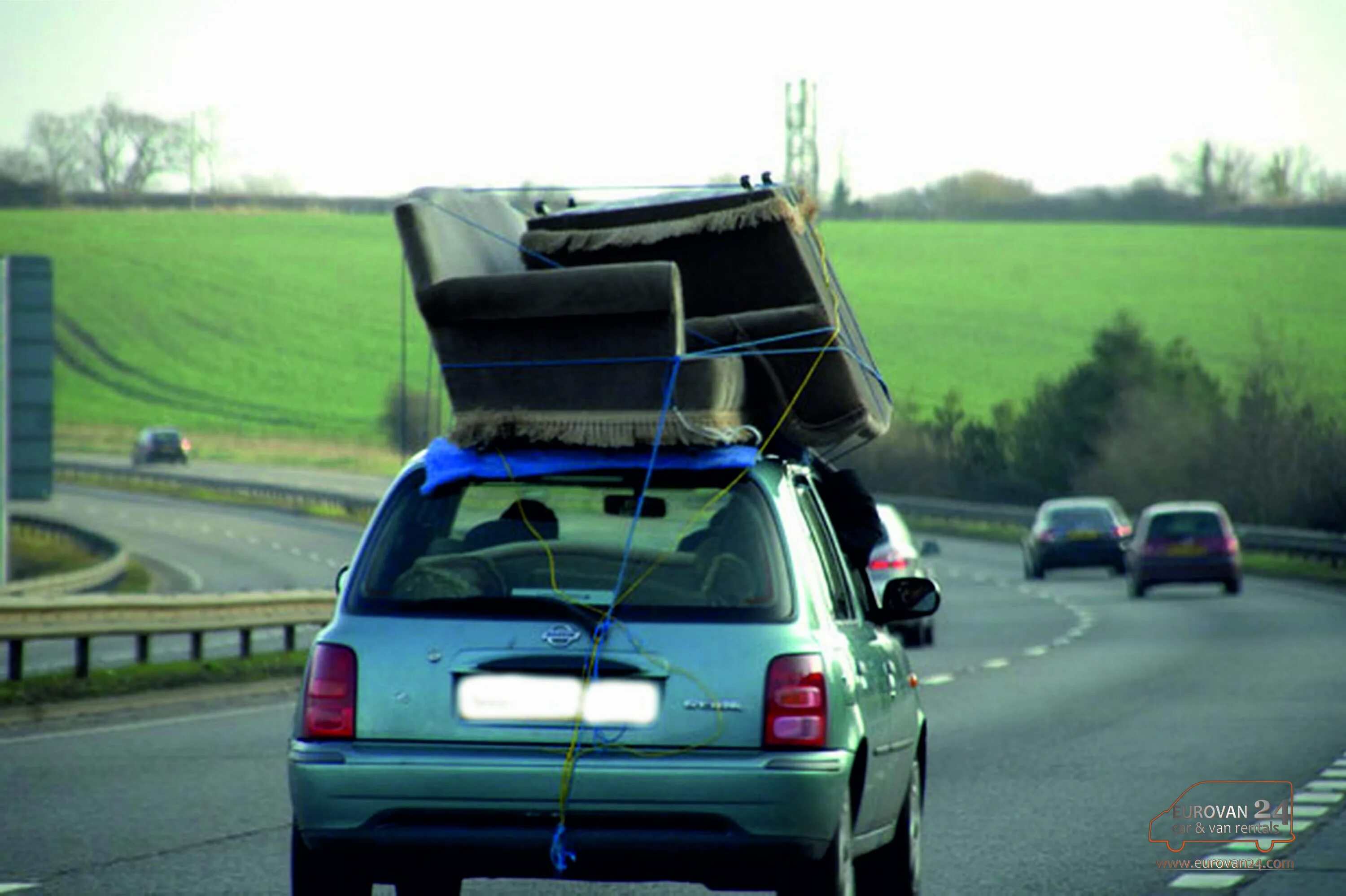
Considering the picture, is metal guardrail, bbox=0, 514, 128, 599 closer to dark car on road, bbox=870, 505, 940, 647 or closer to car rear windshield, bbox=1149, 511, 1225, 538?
dark car on road, bbox=870, 505, 940, 647

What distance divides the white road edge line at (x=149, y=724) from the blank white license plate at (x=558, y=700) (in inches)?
362

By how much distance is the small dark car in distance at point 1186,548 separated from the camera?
41719 mm

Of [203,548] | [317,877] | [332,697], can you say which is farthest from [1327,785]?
[203,548]

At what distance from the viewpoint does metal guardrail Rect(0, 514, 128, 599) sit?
1396 inches

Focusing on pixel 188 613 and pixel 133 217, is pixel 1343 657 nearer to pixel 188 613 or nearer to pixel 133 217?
pixel 188 613

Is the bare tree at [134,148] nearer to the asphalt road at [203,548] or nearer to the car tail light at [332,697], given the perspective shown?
the asphalt road at [203,548]

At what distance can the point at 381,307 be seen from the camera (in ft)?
348

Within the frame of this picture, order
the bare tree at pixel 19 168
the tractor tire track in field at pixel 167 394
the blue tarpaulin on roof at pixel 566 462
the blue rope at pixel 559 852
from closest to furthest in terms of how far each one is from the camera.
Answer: the blue rope at pixel 559 852 < the blue tarpaulin on roof at pixel 566 462 < the tractor tire track in field at pixel 167 394 < the bare tree at pixel 19 168

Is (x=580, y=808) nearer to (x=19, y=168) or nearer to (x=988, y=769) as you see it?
(x=988, y=769)

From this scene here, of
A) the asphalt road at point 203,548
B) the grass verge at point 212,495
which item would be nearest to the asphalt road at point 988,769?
the asphalt road at point 203,548

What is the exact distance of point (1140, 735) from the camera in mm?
16812

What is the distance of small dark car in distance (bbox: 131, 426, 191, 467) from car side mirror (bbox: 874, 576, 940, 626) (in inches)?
3363

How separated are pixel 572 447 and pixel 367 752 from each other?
112 centimetres

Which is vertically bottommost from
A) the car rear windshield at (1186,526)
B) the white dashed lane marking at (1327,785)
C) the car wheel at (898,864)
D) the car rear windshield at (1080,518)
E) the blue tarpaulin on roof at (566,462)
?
the car rear windshield at (1080,518)
